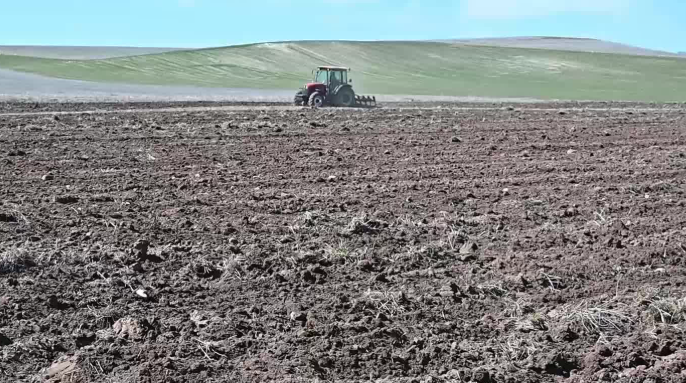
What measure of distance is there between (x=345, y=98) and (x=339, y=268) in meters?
24.7

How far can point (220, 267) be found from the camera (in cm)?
697

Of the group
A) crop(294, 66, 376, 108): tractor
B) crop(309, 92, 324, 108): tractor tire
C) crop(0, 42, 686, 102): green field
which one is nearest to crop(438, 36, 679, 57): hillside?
crop(0, 42, 686, 102): green field

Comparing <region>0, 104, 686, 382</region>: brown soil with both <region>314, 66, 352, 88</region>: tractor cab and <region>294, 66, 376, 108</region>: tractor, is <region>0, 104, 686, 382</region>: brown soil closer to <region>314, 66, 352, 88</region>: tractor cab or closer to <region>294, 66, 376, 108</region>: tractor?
<region>294, 66, 376, 108</region>: tractor

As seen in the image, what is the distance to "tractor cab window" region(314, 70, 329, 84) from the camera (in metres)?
32.1

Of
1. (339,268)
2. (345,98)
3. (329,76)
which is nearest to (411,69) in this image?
(329,76)

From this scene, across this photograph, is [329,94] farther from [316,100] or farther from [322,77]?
[322,77]

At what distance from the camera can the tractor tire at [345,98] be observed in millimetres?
31205

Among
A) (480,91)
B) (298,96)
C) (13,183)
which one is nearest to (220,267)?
(13,183)

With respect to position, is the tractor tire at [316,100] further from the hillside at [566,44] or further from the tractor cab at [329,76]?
the hillside at [566,44]

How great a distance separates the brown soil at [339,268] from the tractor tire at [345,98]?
17.6m

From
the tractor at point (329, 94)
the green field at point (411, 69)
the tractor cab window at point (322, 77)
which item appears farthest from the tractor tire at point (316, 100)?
the green field at point (411, 69)

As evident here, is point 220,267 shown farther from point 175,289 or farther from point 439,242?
point 439,242

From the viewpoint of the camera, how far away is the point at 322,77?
3297 cm

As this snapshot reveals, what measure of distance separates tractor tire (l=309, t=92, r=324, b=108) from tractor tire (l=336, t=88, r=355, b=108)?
29.9 inches
